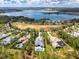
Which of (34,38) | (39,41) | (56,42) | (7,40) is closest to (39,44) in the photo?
(39,41)

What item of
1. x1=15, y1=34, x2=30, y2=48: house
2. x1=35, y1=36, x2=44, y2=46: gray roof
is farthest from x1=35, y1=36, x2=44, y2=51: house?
x1=15, y1=34, x2=30, y2=48: house

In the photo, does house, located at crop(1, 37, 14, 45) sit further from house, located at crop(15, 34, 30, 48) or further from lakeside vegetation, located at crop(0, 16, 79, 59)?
house, located at crop(15, 34, 30, 48)

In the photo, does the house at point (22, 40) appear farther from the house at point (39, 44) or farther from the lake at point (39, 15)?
the lake at point (39, 15)

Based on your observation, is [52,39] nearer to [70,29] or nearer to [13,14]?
[70,29]

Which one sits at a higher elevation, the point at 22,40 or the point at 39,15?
the point at 39,15

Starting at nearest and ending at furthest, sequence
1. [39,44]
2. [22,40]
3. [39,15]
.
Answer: [39,44]
[22,40]
[39,15]

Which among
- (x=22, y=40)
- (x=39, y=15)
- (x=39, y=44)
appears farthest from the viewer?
(x=39, y=15)

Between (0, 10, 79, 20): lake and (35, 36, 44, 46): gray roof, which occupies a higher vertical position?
(0, 10, 79, 20): lake

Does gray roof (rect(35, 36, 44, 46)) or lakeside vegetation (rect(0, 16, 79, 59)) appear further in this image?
gray roof (rect(35, 36, 44, 46))

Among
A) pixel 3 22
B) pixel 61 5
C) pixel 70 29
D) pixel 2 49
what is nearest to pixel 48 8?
pixel 61 5

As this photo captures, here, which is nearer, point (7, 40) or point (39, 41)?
point (39, 41)

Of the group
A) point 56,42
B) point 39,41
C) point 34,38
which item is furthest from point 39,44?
point 56,42

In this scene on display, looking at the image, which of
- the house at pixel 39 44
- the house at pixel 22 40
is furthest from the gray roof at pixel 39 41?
the house at pixel 22 40

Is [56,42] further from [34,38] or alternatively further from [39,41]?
[34,38]
